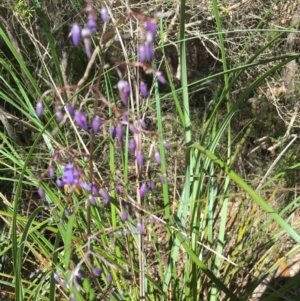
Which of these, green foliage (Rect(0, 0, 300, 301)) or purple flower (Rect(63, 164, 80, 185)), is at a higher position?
purple flower (Rect(63, 164, 80, 185))

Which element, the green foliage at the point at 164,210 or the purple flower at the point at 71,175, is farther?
the green foliage at the point at 164,210

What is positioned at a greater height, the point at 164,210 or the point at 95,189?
the point at 95,189

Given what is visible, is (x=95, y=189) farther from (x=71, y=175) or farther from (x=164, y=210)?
(x=164, y=210)

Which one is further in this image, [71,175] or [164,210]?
[164,210]

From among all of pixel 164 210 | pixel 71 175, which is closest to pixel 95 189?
pixel 71 175

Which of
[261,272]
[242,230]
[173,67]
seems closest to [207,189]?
[242,230]

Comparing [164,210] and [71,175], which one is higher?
[71,175]

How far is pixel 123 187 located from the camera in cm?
131

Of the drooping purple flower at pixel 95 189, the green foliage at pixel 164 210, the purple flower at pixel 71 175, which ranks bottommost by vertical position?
the green foliage at pixel 164 210

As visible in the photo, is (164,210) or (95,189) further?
(164,210)

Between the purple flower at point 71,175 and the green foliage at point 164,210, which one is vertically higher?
the purple flower at point 71,175

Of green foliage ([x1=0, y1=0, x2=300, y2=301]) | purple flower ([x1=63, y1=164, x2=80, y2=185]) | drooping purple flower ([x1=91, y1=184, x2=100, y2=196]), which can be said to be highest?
purple flower ([x1=63, y1=164, x2=80, y2=185])

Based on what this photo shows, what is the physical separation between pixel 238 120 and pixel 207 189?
108 centimetres

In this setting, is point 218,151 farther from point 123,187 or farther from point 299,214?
point 123,187
